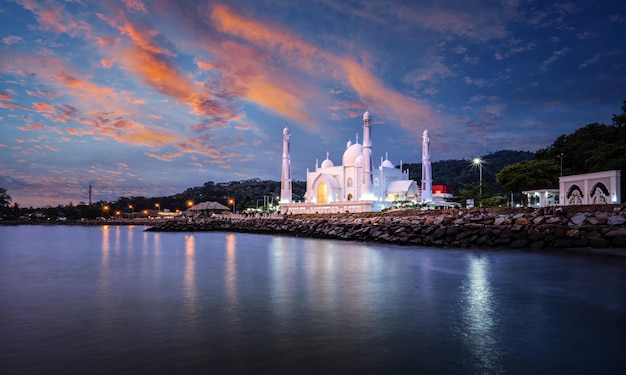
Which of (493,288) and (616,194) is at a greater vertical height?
(616,194)

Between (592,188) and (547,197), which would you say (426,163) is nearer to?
(547,197)

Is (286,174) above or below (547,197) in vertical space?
above

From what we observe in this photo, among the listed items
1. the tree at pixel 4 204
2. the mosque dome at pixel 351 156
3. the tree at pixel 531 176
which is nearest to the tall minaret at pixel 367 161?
the mosque dome at pixel 351 156

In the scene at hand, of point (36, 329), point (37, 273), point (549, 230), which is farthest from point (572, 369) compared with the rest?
point (549, 230)

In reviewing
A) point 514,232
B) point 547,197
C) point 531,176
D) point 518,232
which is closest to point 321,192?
point 531,176

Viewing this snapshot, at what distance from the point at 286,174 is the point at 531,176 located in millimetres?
39086

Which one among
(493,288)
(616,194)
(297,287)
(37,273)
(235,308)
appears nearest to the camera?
(235,308)

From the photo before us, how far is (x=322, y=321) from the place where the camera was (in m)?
8.50

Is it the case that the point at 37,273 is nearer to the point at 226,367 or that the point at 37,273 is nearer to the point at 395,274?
the point at 395,274

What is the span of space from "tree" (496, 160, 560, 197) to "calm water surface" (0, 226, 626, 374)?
132 feet

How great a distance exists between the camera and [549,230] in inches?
930

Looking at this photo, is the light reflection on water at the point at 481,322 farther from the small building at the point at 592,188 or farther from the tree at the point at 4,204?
the tree at the point at 4,204

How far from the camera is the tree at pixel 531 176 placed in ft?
173

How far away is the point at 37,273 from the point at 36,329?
10.9 metres
